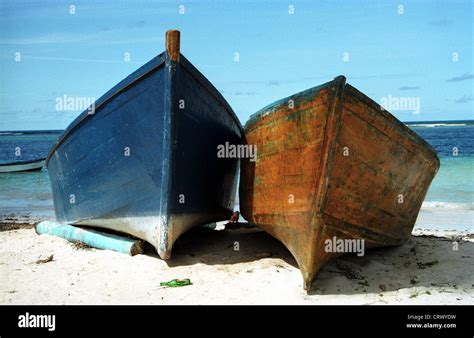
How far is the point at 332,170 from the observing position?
5.12 meters

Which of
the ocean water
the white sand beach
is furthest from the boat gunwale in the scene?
the ocean water

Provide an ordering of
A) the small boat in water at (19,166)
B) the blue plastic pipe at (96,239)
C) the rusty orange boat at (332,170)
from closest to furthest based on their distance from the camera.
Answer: the rusty orange boat at (332,170), the blue plastic pipe at (96,239), the small boat in water at (19,166)

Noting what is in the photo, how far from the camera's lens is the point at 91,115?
6391 mm

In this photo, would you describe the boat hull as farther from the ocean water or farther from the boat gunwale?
the ocean water

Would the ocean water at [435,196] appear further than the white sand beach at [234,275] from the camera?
Yes

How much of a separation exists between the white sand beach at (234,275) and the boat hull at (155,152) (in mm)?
413

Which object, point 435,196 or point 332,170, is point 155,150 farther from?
point 435,196

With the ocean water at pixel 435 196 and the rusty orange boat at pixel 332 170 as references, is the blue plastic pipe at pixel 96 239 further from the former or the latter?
the ocean water at pixel 435 196

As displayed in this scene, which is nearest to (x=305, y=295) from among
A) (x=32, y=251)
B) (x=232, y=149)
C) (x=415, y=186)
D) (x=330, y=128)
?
(x=330, y=128)

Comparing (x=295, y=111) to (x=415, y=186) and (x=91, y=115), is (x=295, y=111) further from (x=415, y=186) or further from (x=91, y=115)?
(x=91, y=115)

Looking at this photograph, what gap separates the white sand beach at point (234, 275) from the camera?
5.13 m

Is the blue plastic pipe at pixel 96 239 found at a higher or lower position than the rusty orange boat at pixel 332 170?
lower

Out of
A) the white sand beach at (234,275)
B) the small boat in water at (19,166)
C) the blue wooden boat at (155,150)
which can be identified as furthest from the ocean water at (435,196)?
the blue wooden boat at (155,150)

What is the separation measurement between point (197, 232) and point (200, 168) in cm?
150
